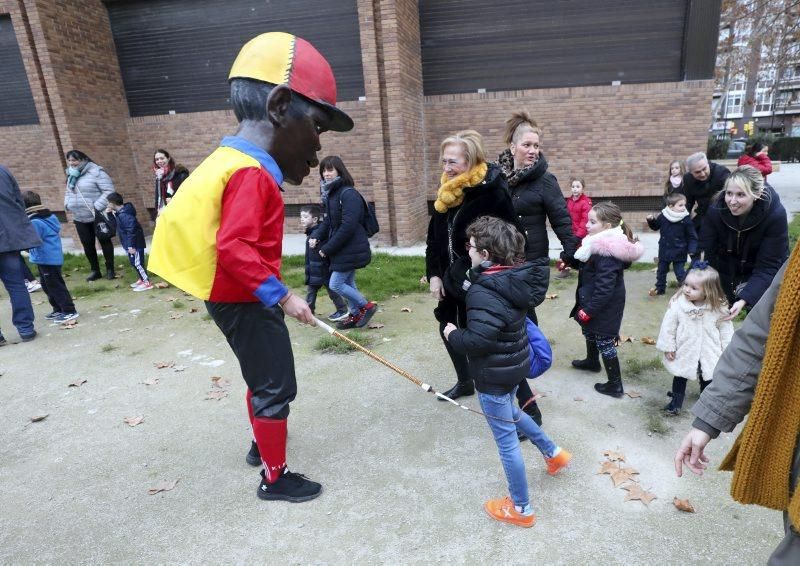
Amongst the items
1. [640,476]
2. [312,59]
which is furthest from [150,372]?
[640,476]

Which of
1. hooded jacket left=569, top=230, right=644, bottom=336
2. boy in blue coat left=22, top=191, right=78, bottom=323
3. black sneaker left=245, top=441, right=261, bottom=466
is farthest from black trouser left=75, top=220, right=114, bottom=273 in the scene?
hooded jacket left=569, top=230, right=644, bottom=336

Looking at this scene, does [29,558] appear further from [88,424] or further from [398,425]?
[398,425]

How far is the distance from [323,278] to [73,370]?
2722 mm

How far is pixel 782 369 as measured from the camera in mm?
1344

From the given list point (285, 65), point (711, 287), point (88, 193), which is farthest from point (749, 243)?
point (88, 193)

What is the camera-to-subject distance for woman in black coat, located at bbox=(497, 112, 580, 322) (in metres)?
3.69

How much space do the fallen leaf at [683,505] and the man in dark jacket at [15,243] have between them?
21.9ft

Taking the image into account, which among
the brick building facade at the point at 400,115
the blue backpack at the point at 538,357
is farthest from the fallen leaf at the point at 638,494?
the brick building facade at the point at 400,115

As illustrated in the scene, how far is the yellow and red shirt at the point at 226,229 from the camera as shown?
2.42m

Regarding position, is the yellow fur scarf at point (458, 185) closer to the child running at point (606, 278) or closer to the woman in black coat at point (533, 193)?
the woman in black coat at point (533, 193)

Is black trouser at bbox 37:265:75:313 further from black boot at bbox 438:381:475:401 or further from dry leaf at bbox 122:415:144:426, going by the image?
black boot at bbox 438:381:475:401

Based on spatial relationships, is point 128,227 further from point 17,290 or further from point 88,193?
point 17,290

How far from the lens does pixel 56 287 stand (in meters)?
6.49

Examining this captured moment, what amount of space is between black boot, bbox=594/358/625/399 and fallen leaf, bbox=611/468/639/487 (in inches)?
38.2
